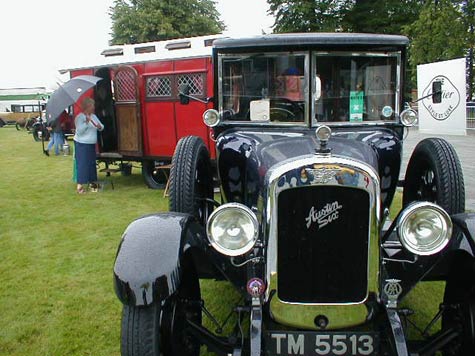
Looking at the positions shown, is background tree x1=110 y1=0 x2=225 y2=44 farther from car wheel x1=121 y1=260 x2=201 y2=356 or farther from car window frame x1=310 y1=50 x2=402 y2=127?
car wheel x1=121 y1=260 x2=201 y2=356

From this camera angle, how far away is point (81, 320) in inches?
151

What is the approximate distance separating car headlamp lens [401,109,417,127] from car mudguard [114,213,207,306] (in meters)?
1.95

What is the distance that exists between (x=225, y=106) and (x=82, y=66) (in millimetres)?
7470

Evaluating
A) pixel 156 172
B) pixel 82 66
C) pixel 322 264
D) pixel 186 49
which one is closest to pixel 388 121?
pixel 322 264

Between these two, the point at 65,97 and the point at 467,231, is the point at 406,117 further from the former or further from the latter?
the point at 65,97

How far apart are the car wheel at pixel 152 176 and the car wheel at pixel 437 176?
6.46 meters

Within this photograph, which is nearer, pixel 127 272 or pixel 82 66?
pixel 127 272

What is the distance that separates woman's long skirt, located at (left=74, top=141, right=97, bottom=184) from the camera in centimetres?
875

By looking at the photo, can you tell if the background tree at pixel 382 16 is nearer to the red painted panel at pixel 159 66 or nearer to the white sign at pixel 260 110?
the red painted panel at pixel 159 66

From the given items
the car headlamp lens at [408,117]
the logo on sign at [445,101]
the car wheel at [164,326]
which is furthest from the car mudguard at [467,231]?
the logo on sign at [445,101]

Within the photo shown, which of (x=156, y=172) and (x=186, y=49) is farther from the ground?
(x=186, y=49)

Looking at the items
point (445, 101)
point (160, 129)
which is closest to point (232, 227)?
point (160, 129)

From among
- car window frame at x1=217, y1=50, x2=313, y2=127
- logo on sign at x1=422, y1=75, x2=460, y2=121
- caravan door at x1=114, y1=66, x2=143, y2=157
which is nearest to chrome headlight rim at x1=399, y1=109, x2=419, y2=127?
car window frame at x1=217, y1=50, x2=313, y2=127

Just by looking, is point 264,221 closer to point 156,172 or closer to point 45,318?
point 45,318
